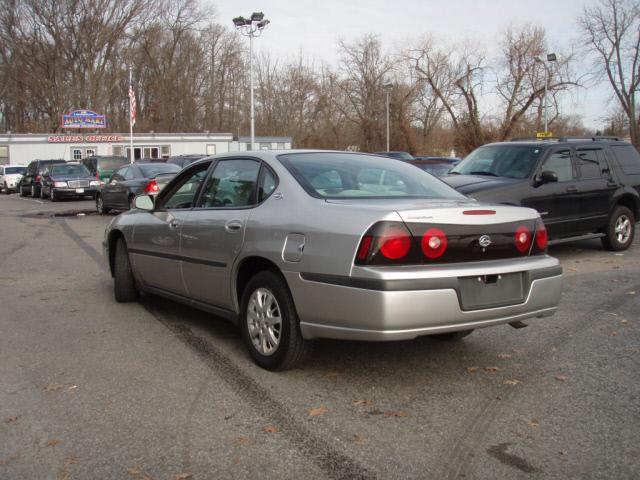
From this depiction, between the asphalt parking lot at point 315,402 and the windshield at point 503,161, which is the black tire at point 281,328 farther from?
the windshield at point 503,161

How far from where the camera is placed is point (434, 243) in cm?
393

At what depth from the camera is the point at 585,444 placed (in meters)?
3.33

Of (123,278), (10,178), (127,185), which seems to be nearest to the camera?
(123,278)

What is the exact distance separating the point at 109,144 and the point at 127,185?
38630 millimetres

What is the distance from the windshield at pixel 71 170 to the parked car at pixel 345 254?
71.4 ft

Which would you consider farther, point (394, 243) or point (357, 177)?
point (357, 177)

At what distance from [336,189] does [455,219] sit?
97 cm

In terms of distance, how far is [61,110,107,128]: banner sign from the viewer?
5231 cm

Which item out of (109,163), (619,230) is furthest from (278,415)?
(109,163)

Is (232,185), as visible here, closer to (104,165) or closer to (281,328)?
(281,328)

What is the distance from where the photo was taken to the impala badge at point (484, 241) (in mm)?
4109

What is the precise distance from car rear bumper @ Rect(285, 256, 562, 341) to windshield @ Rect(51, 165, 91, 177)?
2356 cm

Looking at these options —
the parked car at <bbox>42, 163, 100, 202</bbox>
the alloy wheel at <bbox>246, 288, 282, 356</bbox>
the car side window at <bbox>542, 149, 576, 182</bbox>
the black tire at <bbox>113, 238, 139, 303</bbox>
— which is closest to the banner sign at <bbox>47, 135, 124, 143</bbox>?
the parked car at <bbox>42, 163, 100, 202</bbox>

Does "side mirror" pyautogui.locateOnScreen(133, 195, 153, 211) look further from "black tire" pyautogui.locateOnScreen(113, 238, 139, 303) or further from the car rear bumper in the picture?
the car rear bumper
